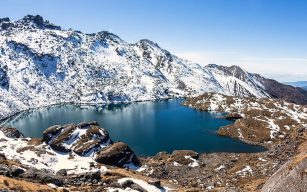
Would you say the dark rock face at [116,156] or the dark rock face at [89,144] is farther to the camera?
the dark rock face at [89,144]

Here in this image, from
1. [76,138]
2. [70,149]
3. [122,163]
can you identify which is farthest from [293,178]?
[76,138]

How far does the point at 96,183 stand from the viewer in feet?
250

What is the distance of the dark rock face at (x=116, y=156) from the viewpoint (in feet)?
378

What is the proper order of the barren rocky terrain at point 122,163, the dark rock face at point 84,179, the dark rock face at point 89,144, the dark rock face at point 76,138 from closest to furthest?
1. the dark rock face at point 84,179
2. the barren rocky terrain at point 122,163
3. the dark rock face at point 89,144
4. the dark rock face at point 76,138

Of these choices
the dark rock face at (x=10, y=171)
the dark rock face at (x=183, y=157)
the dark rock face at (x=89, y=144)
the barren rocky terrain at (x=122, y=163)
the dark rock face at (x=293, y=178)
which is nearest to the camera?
the dark rock face at (x=293, y=178)

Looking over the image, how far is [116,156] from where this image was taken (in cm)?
11762

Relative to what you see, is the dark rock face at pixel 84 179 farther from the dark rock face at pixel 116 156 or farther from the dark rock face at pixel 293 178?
the dark rock face at pixel 293 178

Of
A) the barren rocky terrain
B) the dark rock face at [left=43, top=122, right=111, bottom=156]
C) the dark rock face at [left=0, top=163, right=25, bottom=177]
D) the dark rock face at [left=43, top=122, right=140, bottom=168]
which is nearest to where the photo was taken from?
the dark rock face at [left=0, top=163, right=25, bottom=177]

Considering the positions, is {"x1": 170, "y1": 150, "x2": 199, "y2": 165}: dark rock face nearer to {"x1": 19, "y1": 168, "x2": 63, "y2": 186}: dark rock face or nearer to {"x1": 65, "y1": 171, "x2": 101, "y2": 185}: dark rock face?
{"x1": 65, "y1": 171, "x2": 101, "y2": 185}: dark rock face

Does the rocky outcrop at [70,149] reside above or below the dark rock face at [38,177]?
below

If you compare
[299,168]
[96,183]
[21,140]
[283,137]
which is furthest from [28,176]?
[283,137]

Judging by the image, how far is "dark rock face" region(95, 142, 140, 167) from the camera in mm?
115181

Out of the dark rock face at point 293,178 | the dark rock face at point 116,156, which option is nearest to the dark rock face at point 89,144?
the dark rock face at point 116,156

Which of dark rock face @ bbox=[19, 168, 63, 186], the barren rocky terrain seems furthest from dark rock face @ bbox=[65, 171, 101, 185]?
dark rock face @ bbox=[19, 168, 63, 186]
